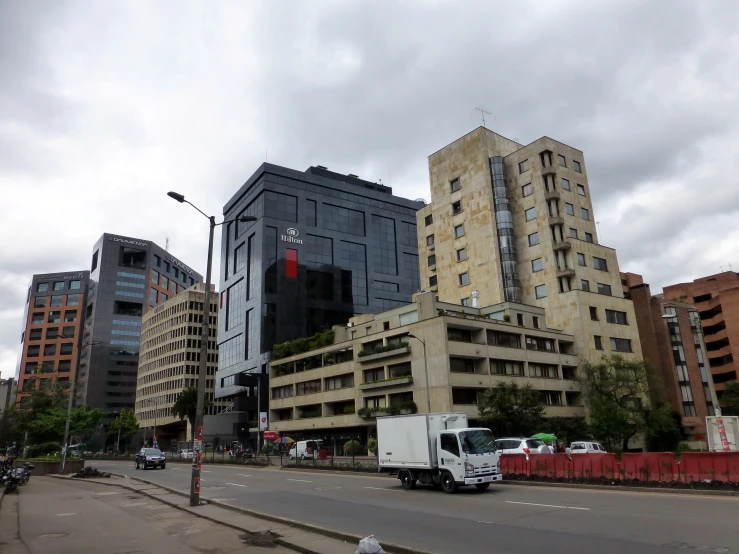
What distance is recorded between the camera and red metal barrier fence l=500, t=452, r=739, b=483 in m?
18.0

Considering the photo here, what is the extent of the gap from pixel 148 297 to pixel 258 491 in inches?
6218

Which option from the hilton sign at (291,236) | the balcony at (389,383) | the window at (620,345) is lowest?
the balcony at (389,383)

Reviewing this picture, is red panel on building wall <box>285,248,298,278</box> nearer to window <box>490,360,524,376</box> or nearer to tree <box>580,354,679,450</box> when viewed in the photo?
window <box>490,360,524,376</box>

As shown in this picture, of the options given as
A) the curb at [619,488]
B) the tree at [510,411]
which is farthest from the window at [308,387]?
the curb at [619,488]

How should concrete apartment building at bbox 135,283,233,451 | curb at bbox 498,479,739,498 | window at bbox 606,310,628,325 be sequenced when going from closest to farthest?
curb at bbox 498,479,739,498, window at bbox 606,310,628,325, concrete apartment building at bbox 135,283,233,451

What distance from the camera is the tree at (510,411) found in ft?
156

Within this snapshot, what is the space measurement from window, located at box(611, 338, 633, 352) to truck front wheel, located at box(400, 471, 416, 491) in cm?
5238

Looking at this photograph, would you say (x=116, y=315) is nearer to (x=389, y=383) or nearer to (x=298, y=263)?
(x=298, y=263)

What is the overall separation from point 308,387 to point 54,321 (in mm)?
136313

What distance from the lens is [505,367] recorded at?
57.7 metres

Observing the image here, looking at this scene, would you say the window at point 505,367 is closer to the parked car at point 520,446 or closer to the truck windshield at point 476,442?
the parked car at point 520,446

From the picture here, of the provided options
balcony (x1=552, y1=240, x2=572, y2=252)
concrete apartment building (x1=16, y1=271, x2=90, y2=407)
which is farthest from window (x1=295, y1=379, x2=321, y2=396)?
concrete apartment building (x1=16, y1=271, x2=90, y2=407)

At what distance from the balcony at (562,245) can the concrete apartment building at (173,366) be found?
8783 cm

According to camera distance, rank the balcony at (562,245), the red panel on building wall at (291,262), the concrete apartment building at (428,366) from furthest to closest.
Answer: the red panel on building wall at (291,262) → the balcony at (562,245) → the concrete apartment building at (428,366)
